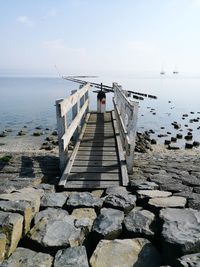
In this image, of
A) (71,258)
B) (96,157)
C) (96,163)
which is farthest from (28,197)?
(96,157)

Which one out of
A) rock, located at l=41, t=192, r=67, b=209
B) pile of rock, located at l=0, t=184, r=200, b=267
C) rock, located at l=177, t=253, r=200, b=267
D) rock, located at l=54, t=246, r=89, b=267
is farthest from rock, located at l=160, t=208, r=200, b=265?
rock, located at l=41, t=192, r=67, b=209

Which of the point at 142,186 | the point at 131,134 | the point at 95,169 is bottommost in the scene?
the point at 95,169

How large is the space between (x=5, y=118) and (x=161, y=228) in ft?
104

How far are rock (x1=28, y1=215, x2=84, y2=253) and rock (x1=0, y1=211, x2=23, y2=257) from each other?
0.15 m

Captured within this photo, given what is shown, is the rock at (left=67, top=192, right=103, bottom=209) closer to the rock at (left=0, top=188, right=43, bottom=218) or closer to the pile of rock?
the pile of rock

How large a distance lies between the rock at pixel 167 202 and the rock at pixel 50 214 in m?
1.24

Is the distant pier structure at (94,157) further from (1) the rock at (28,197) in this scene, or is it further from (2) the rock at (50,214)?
(2) the rock at (50,214)

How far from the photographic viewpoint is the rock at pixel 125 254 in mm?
3170

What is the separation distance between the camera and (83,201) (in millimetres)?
4617

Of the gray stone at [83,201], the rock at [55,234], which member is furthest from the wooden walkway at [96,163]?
the rock at [55,234]

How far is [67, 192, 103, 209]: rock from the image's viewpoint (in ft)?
14.7

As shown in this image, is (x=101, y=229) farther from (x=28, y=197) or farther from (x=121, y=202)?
(x=28, y=197)

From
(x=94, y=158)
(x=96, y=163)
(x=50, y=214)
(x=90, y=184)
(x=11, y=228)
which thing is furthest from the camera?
(x=94, y=158)

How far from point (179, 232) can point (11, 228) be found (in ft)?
6.04
